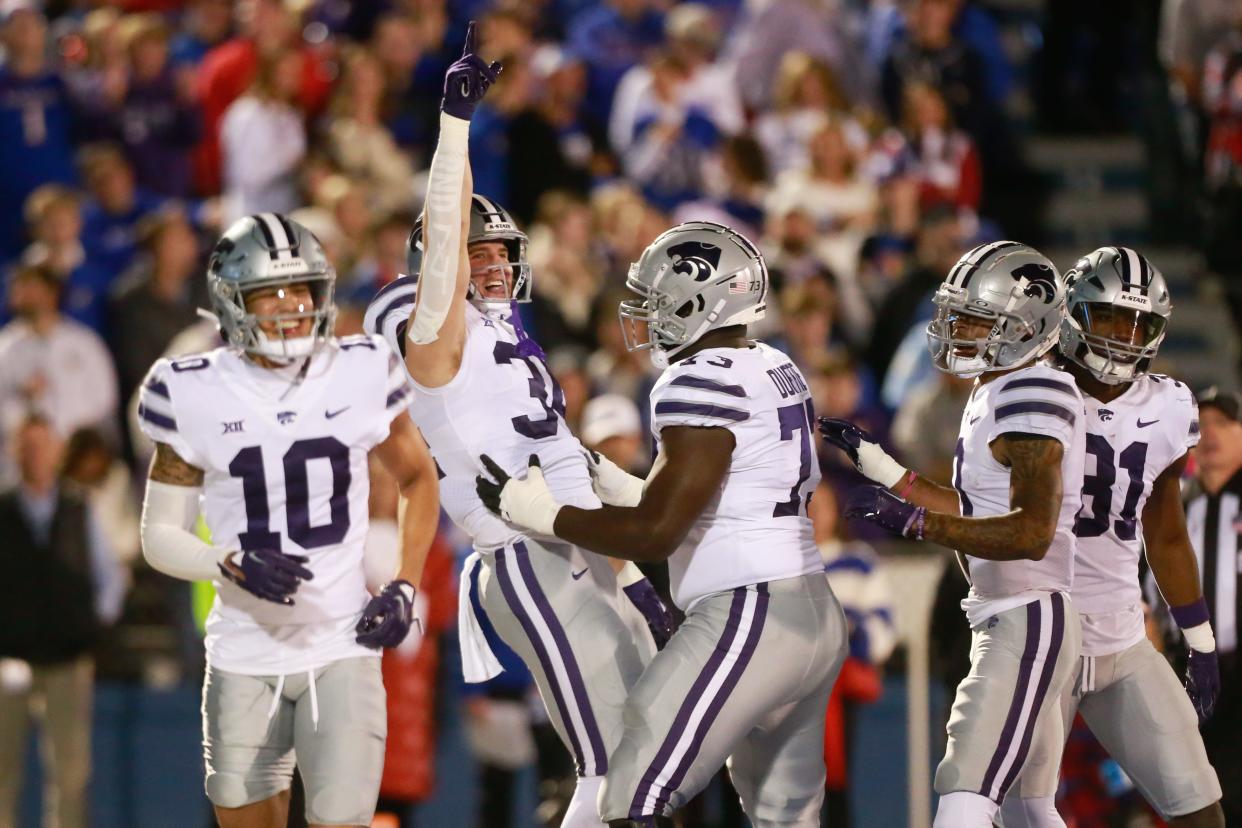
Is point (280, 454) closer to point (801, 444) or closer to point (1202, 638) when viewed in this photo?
point (801, 444)

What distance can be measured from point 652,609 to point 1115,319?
1542mm

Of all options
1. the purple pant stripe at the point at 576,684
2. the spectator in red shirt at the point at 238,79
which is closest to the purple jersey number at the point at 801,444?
the purple pant stripe at the point at 576,684

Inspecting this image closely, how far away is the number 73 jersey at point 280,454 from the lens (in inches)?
209

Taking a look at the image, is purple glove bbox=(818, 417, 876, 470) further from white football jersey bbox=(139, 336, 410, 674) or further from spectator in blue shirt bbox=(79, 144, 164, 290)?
spectator in blue shirt bbox=(79, 144, 164, 290)

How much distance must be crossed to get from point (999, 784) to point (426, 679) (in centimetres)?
345

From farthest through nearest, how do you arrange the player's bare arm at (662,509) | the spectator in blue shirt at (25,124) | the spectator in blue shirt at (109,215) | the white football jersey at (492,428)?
the spectator in blue shirt at (25,124) < the spectator in blue shirt at (109,215) < the white football jersey at (492,428) < the player's bare arm at (662,509)

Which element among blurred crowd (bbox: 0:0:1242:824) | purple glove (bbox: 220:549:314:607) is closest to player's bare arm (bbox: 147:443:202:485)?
purple glove (bbox: 220:549:314:607)

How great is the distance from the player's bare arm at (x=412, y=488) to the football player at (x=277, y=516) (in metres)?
0.07

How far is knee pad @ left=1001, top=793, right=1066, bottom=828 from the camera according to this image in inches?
220

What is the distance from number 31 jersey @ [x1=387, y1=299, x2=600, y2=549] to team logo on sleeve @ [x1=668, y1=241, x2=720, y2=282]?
1.74 feet

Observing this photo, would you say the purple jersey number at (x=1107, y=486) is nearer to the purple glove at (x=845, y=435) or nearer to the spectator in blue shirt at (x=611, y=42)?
the purple glove at (x=845, y=435)

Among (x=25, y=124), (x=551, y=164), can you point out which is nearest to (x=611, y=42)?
(x=551, y=164)

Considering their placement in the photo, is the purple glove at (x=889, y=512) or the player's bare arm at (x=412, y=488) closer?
the purple glove at (x=889, y=512)

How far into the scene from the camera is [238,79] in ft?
37.6
